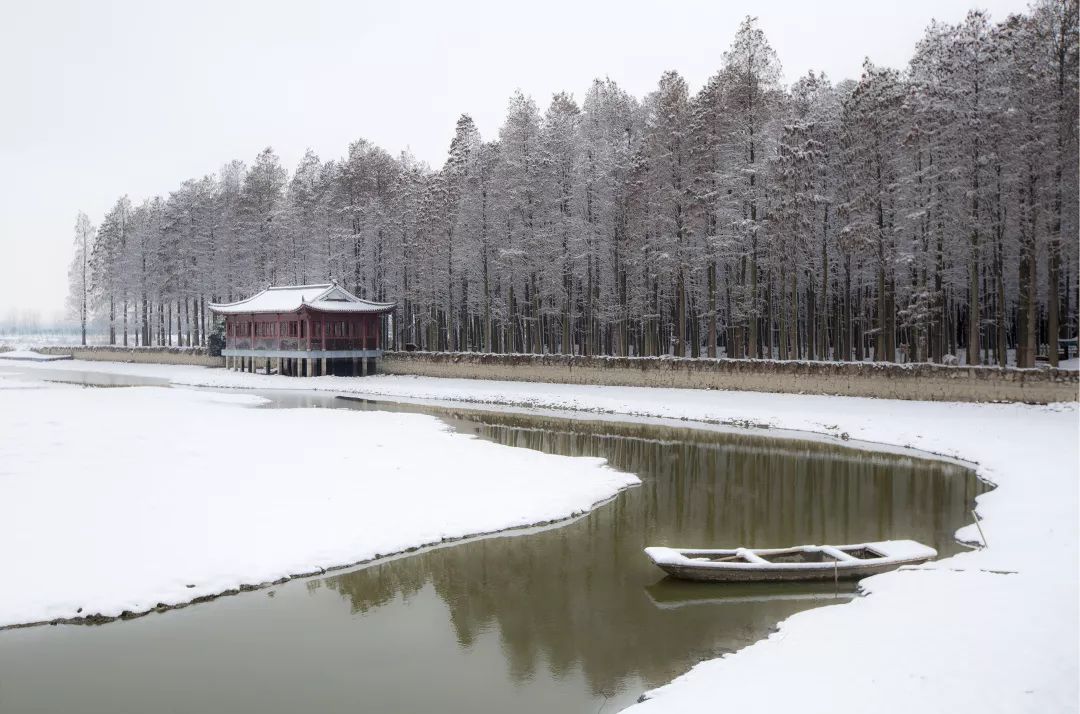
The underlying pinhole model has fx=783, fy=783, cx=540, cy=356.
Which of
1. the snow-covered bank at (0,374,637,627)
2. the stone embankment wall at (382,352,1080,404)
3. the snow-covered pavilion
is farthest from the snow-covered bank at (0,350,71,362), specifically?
the snow-covered bank at (0,374,637,627)

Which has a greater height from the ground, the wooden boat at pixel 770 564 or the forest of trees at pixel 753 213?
the forest of trees at pixel 753 213

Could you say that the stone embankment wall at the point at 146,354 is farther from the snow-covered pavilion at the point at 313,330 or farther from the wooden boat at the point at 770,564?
the wooden boat at the point at 770,564

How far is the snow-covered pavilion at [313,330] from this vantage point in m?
53.0

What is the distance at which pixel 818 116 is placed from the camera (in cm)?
4019

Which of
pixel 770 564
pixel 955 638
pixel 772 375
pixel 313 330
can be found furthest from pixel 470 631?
pixel 313 330

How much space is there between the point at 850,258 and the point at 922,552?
31659 millimetres

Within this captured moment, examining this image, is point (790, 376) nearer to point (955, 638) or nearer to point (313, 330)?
point (955, 638)

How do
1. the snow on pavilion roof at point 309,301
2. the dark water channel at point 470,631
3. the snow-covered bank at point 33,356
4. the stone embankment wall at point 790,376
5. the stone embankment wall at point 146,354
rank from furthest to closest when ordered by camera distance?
the snow-covered bank at point 33,356, the stone embankment wall at point 146,354, the snow on pavilion roof at point 309,301, the stone embankment wall at point 790,376, the dark water channel at point 470,631

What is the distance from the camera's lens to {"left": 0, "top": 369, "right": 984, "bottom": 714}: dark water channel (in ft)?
29.5

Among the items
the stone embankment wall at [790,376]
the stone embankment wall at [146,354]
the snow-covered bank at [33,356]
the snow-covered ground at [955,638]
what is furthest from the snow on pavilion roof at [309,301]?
the snow-covered ground at [955,638]

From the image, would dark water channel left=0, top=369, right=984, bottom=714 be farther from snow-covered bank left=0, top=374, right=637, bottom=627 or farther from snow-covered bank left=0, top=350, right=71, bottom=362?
snow-covered bank left=0, top=350, right=71, bottom=362

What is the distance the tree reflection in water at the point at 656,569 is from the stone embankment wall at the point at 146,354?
51.4 m

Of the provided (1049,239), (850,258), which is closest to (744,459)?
(1049,239)

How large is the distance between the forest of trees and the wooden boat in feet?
70.3
